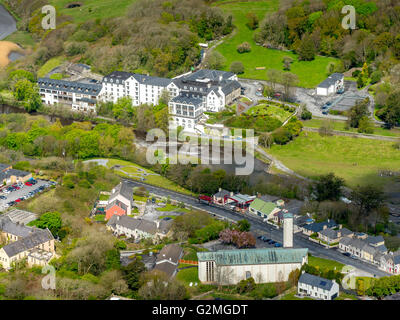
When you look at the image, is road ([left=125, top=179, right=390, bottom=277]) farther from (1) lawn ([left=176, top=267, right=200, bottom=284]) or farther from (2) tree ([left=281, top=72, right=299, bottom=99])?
(2) tree ([left=281, top=72, right=299, bottom=99])

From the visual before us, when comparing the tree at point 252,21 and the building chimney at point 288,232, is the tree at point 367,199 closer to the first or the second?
the building chimney at point 288,232

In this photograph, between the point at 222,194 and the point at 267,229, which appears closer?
the point at 267,229

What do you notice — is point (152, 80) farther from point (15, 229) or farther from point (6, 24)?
point (6, 24)

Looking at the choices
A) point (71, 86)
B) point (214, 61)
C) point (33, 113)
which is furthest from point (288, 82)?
point (33, 113)

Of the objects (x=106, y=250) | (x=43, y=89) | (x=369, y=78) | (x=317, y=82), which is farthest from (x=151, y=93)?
(x=106, y=250)

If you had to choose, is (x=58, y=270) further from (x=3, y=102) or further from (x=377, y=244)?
(x=3, y=102)
